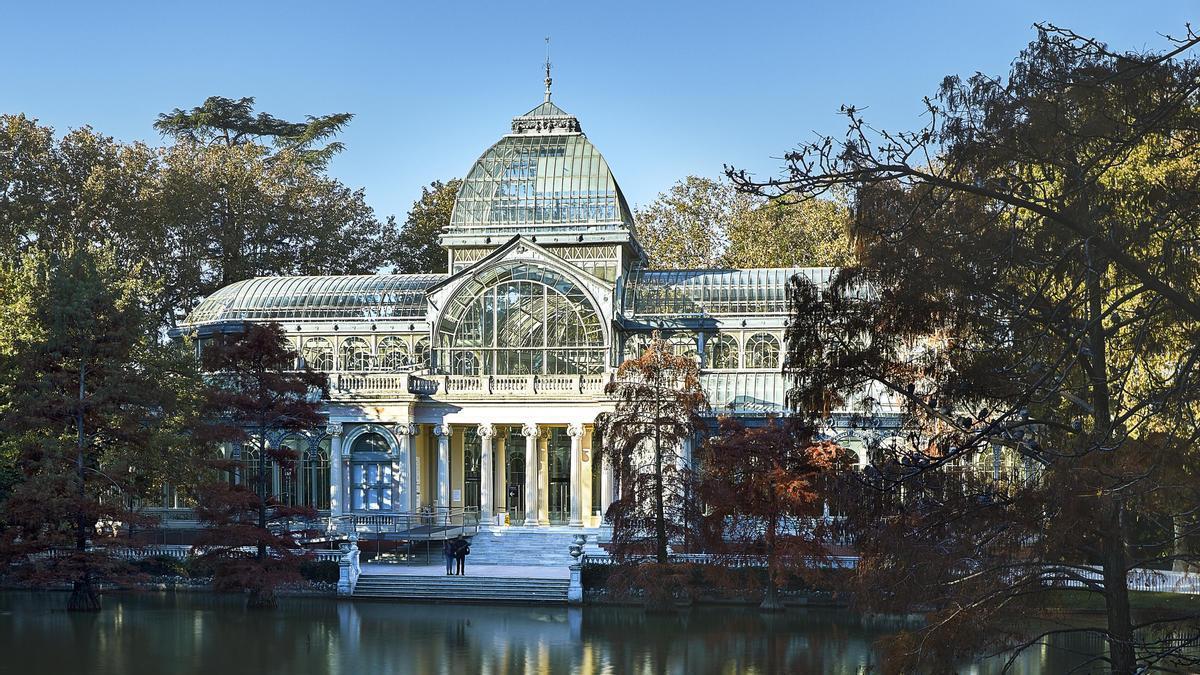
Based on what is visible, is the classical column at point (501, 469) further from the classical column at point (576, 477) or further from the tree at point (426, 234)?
the tree at point (426, 234)

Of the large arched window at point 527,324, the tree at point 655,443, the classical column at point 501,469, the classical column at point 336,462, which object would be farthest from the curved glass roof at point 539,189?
the tree at point 655,443

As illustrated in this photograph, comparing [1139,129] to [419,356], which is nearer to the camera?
[1139,129]

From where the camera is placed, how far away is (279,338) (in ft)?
132

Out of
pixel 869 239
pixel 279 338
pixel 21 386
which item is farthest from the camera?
pixel 279 338

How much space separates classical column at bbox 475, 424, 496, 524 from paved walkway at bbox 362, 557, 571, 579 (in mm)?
6162

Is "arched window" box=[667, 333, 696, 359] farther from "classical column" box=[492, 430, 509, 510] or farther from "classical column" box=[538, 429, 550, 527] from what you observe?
"classical column" box=[492, 430, 509, 510]

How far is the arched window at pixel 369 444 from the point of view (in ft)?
171

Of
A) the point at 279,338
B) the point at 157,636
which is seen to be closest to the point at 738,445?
the point at 279,338

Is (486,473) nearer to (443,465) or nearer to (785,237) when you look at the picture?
(443,465)

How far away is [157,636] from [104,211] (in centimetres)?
3369

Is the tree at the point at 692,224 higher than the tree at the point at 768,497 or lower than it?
higher

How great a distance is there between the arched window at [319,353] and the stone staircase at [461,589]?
14.1m

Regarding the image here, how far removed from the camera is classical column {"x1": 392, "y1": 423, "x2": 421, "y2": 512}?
2022 inches

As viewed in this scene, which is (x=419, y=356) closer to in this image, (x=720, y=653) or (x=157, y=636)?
(x=157, y=636)
